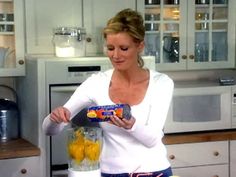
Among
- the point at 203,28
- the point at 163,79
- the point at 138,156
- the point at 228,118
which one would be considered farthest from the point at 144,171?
the point at 203,28

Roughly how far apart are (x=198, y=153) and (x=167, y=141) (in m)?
0.26

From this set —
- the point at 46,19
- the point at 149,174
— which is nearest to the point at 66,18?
the point at 46,19

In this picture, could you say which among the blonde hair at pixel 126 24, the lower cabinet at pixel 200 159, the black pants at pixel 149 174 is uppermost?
the blonde hair at pixel 126 24

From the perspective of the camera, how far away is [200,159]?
3377mm

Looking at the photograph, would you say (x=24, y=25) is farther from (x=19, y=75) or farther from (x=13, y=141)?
(x=13, y=141)

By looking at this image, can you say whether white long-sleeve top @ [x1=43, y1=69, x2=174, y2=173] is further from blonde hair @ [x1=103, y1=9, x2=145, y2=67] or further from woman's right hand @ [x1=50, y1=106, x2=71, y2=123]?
blonde hair @ [x1=103, y1=9, x2=145, y2=67]

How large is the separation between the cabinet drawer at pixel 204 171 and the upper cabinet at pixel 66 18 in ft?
3.18

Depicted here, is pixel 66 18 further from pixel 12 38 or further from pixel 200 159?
pixel 200 159

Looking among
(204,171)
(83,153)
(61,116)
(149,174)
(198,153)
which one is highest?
(61,116)

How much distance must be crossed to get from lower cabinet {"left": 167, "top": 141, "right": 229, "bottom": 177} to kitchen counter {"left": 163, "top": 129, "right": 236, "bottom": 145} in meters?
0.03

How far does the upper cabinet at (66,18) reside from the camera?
123 inches

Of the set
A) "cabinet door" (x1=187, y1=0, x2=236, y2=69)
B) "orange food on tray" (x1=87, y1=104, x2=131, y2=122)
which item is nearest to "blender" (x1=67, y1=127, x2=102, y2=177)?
"orange food on tray" (x1=87, y1=104, x2=131, y2=122)

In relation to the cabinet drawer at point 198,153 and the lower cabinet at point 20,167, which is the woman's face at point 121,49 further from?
the cabinet drawer at point 198,153

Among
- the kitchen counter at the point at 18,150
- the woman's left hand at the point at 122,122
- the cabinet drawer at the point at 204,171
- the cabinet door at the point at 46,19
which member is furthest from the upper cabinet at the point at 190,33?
the woman's left hand at the point at 122,122
